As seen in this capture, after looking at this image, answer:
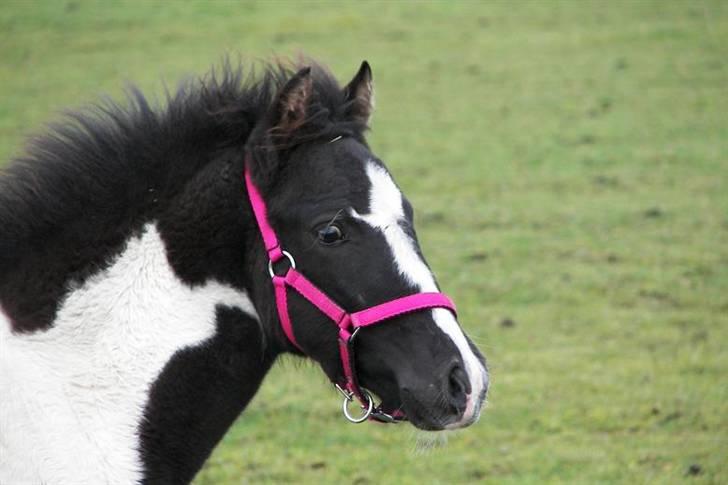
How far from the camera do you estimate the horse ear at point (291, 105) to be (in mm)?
3668

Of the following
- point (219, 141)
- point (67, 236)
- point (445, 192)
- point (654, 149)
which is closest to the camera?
point (67, 236)

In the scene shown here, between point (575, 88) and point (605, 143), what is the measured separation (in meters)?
3.06

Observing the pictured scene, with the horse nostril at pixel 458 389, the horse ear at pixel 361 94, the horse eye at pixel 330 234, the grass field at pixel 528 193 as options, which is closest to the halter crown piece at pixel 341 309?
the horse eye at pixel 330 234

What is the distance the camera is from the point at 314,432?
7586 mm

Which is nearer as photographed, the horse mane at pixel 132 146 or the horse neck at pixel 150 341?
the horse neck at pixel 150 341

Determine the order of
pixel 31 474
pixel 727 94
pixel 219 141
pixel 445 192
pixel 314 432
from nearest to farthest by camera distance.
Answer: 1. pixel 31 474
2. pixel 219 141
3. pixel 314 432
4. pixel 445 192
5. pixel 727 94

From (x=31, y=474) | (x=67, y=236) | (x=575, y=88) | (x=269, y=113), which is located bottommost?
(x=575, y=88)

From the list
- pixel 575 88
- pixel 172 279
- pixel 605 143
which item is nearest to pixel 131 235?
pixel 172 279

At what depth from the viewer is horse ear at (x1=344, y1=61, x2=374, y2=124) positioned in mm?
4004

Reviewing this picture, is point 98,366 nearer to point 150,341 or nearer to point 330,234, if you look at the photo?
point 150,341

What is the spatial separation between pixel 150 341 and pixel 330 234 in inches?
27.0

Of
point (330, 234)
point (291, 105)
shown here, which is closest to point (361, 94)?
point (291, 105)

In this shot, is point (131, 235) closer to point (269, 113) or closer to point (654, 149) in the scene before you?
point (269, 113)

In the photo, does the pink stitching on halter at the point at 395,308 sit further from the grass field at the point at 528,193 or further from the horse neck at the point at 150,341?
the grass field at the point at 528,193
